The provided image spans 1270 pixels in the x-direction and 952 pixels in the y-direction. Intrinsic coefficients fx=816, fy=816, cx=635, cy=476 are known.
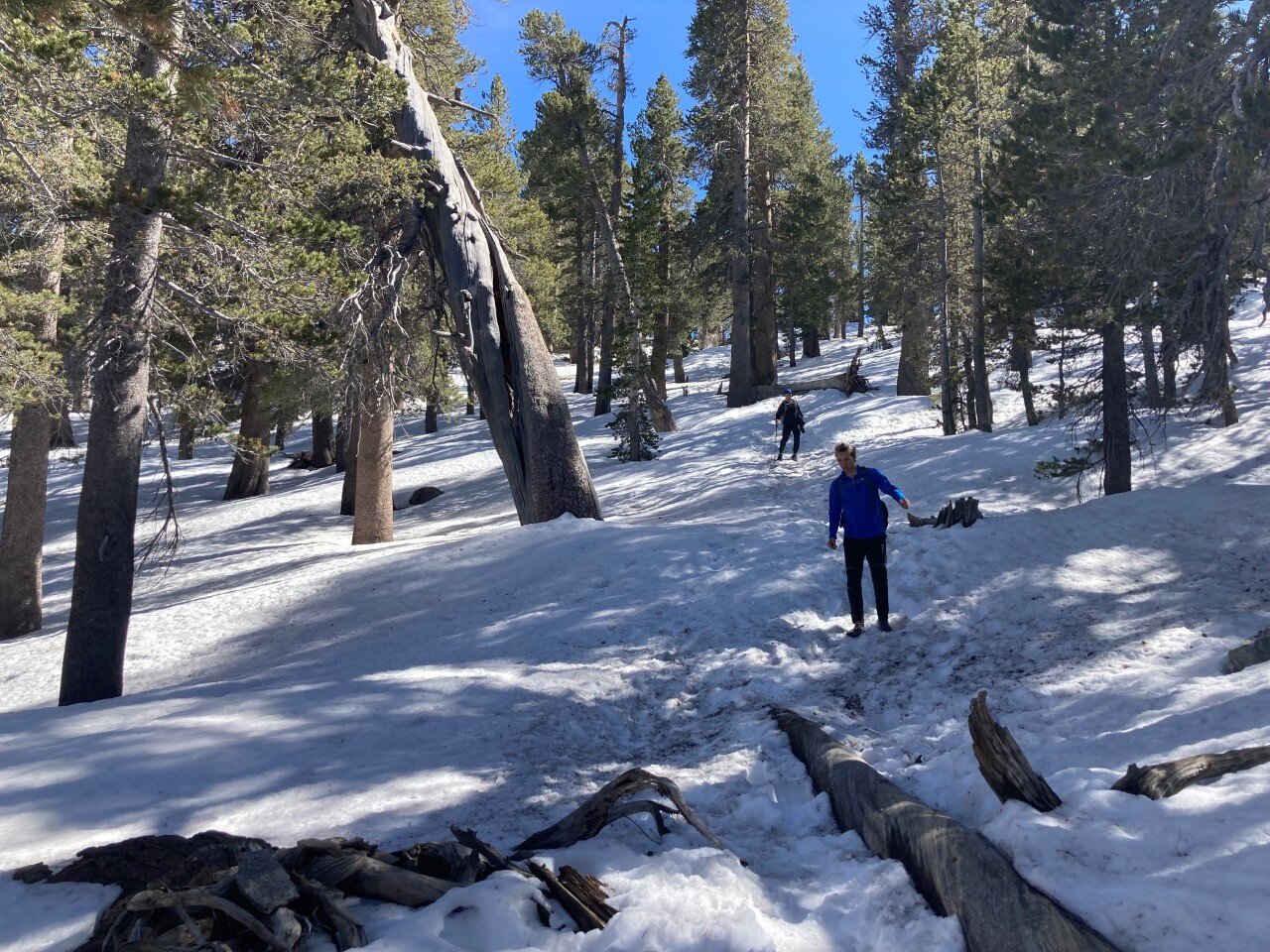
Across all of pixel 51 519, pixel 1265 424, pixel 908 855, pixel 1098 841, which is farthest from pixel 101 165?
pixel 1265 424

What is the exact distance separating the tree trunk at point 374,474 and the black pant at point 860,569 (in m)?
9.49

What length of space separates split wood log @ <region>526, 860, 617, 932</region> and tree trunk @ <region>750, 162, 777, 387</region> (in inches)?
945

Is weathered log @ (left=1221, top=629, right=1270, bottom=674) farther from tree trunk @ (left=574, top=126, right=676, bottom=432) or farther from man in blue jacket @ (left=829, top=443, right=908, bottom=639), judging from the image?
tree trunk @ (left=574, top=126, right=676, bottom=432)

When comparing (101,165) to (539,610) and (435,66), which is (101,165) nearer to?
(539,610)

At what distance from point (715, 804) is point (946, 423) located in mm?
18825

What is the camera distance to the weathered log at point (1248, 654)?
217 inches

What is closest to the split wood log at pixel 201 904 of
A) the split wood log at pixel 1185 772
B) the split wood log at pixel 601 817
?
the split wood log at pixel 601 817

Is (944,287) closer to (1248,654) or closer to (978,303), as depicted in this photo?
(978,303)

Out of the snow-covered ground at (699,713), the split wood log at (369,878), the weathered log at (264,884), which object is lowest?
the snow-covered ground at (699,713)

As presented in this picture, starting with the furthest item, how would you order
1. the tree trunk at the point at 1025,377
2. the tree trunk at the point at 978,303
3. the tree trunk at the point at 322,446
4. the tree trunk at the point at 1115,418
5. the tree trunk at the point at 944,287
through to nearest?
the tree trunk at the point at 322,446 < the tree trunk at the point at 944,287 < the tree trunk at the point at 1025,377 < the tree trunk at the point at 978,303 < the tree trunk at the point at 1115,418

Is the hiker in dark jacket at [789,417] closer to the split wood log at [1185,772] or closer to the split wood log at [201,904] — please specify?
the split wood log at [1185,772]

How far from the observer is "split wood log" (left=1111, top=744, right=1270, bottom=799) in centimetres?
359

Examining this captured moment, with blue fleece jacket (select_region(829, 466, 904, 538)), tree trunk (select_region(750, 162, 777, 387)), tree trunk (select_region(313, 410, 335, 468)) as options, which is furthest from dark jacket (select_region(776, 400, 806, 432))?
tree trunk (select_region(313, 410, 335, 468))

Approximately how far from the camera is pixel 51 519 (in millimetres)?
22875
